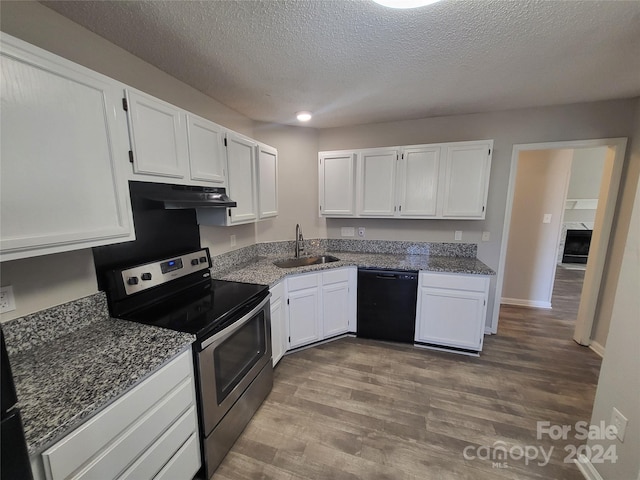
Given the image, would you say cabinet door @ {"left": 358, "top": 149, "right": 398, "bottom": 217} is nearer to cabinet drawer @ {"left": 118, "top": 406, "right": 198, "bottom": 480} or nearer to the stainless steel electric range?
the stainless steel electric range

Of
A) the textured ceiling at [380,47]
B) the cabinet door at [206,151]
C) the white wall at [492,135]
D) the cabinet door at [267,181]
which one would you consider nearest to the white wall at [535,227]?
the white wall at [492,135]

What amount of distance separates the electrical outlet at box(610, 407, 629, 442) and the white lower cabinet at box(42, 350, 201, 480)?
2223 millimetres

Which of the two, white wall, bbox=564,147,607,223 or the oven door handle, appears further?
white wall, bbox=564,147,607,223

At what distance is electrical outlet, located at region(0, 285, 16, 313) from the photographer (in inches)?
43.2

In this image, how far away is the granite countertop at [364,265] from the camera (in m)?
2.31

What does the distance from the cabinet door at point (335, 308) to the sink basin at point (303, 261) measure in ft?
1.29

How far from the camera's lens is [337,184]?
306 cm

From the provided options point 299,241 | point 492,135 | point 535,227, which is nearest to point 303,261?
point 299,241

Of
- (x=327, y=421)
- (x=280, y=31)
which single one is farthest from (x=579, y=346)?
(x=280, y=31)

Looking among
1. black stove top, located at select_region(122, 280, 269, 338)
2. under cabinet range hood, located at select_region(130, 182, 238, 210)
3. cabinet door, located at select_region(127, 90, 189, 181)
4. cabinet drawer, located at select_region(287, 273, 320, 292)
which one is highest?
cabinet door, located at select_region(127, 90, 189, 181)

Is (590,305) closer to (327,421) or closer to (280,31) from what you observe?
(327,421)

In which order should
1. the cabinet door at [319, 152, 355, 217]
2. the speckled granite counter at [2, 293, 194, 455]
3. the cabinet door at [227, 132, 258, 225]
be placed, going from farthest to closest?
the cabinet door at [319, 152, 355, 217] → the cabinet door at [227, 132, 258, 225] → the speckled granite counter at [2, 293, 194, 455]

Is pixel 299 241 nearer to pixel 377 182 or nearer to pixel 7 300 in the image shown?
pixel 377 182

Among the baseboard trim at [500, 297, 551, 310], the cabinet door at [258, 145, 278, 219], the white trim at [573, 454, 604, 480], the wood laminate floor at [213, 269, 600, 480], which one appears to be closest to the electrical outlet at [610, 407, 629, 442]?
the white trim at [573, 454, 604, 480]
